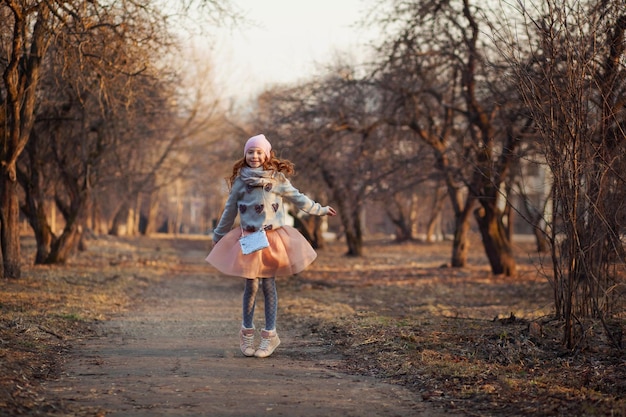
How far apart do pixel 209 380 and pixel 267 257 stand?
5.61 feet

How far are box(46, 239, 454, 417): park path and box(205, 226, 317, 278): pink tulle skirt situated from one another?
81 cm

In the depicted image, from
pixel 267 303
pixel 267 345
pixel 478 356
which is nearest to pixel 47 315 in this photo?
pixel 267 303

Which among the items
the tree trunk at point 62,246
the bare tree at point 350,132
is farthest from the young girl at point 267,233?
the tree trunk at point 62,246

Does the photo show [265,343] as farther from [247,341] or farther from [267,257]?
[267,257]

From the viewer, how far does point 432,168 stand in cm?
2319

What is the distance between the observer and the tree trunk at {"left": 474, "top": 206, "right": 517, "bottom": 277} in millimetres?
21906

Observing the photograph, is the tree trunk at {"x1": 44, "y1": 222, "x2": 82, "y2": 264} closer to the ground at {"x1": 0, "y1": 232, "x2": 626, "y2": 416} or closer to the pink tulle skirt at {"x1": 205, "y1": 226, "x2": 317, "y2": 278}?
the ground at {"x1": 0, "y1": 232, "x2": 626, "y2": 416}

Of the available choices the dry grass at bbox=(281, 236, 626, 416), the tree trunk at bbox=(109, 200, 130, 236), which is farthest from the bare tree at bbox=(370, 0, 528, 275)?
the tree trunk at bbox=(109, 200, 130, 236)

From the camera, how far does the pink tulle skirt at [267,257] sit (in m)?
8.06

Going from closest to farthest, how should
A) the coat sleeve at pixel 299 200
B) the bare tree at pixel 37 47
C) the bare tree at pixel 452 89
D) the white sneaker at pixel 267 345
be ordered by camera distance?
the white sneaker at pixel 267 345, the coat sleeve at pixel 299 200, the bare tree at pixel 37 47, the bare tree at pixel 452 89

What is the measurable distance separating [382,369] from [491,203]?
14836mm

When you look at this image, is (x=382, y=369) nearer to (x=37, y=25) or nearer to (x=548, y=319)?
(x=548, y=319)

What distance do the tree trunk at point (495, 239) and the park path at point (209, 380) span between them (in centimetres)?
1266

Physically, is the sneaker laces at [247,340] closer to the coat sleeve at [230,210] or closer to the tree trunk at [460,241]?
the coat sleeve at [230,210]
